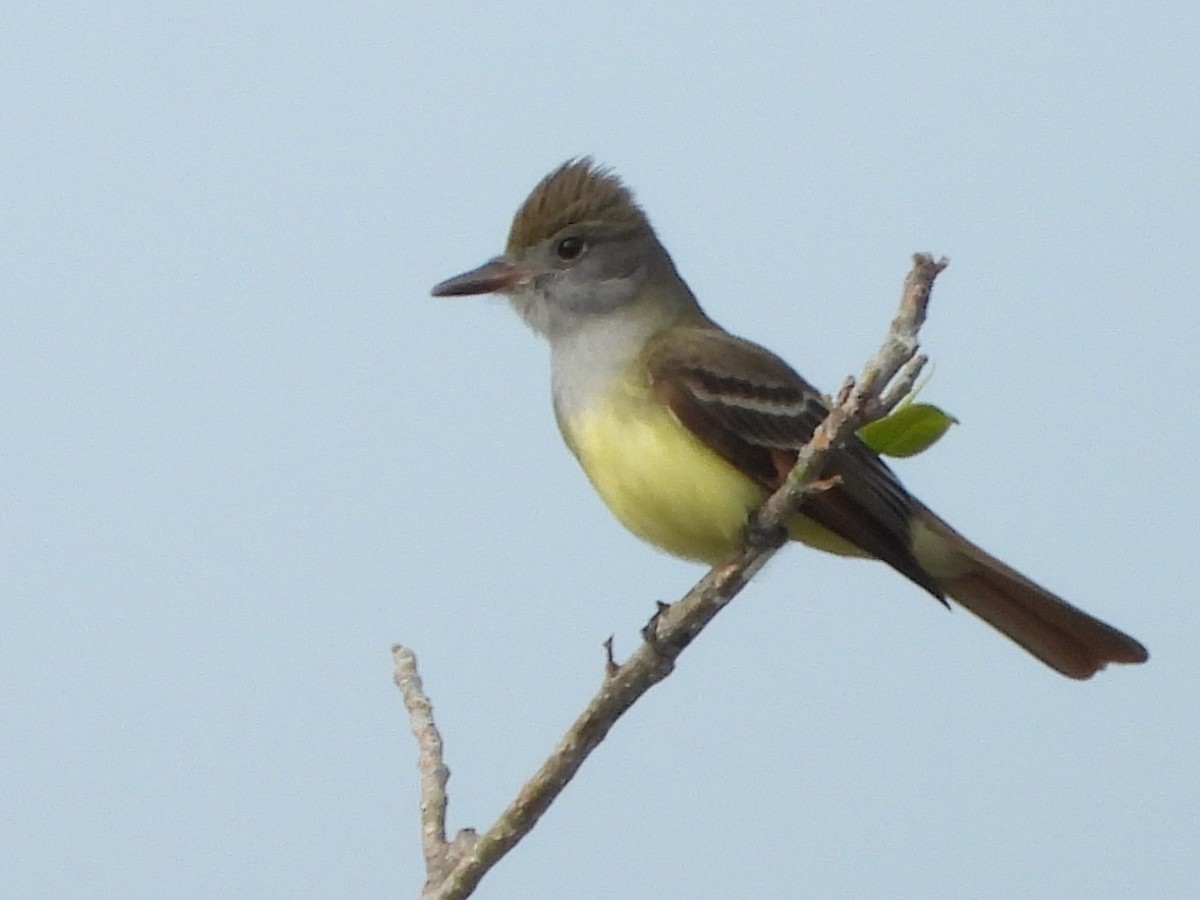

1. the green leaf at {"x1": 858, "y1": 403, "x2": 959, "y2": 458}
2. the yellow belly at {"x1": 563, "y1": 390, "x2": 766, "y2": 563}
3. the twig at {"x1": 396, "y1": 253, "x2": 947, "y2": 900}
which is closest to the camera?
the twig at {"x1": 396, "y1": 253, "x2": 947, "y2": 900}

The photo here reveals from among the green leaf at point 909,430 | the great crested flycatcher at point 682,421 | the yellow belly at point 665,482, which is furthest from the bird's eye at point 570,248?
the green leaf at point 909,430

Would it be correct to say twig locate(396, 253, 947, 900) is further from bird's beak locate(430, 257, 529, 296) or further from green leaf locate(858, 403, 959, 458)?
bird's beak locate(430, 257, 529, 296)

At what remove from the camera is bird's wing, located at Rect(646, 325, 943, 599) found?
336cm

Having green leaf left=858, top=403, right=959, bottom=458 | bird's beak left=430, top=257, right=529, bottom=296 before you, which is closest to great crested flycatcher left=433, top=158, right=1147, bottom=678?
bird's beak left=430, top=257, right=529, bottom=296

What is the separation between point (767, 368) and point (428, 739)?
1301 mm

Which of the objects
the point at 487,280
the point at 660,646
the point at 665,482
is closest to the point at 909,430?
the point at 660,646

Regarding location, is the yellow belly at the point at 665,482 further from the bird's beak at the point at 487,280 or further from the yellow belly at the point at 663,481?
the bird's beak at the point at 487,280

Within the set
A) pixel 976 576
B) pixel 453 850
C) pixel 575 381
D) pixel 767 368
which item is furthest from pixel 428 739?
pixel 976 576

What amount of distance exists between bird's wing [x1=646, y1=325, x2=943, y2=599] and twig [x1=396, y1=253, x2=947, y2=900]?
0.48 m

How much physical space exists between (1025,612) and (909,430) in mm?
1394

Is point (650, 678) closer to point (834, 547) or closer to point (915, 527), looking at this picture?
point (834, 547)

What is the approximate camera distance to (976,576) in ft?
13.1

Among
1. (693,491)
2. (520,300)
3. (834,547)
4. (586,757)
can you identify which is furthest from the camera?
(520,300)

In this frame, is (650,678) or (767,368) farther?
(767,368)
